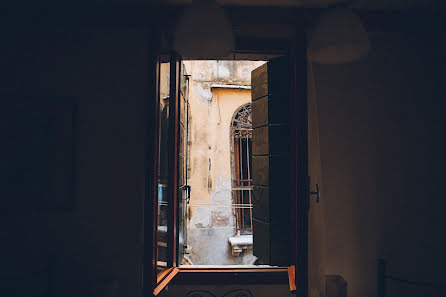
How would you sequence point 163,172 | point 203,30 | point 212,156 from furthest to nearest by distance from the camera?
point 212,156 < point 163,172 < point 203,30

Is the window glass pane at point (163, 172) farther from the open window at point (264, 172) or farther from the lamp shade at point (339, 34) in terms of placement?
the lamp shade at point (339, 34)

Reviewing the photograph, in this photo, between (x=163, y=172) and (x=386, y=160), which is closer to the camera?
(x=386, y=160)

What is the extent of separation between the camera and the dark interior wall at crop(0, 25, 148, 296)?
2215 mm

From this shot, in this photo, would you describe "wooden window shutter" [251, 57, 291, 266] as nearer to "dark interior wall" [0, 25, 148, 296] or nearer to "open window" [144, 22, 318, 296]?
"open window" [144, 22, 318, 296]

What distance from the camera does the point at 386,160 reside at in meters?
2.36

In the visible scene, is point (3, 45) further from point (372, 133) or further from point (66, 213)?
point (372, 133)

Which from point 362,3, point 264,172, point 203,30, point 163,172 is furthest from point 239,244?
point 203,30

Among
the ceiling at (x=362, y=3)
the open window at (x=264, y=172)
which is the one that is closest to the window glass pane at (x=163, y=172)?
the open window at (x=264, y=172)

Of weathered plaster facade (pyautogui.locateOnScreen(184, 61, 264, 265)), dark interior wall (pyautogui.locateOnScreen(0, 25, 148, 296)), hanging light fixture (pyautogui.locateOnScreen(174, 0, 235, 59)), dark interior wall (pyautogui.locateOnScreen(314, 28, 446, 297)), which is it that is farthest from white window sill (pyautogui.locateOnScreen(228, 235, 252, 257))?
hanging light fixture (pyautogui.locateOnScreen(174, 0, 235, 59))

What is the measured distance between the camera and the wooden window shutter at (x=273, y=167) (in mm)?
2643

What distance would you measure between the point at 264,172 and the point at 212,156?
123 inches

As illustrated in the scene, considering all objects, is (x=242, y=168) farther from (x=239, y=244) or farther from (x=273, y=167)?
(x=273, y=167)

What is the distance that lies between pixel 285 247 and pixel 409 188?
1081mm

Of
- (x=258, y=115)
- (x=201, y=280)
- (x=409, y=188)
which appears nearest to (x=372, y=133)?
(x=409, y=188)
